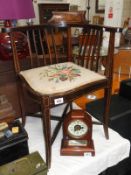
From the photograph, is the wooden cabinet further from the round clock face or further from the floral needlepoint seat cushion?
the round clock face

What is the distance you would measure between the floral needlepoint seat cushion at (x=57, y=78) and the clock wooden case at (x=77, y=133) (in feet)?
0.73

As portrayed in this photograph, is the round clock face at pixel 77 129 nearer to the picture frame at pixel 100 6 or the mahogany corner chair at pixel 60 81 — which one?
the mahogany corner chair at pixel 60 81

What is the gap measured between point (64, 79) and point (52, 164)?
461 mm

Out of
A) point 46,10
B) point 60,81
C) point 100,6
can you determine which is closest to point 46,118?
point 60,81

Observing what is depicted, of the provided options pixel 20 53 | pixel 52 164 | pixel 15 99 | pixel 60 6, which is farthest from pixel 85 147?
pixel 60 6

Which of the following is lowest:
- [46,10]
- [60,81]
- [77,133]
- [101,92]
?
[101,92]

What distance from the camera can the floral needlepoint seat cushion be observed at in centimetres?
86

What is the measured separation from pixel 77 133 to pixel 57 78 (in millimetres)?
340

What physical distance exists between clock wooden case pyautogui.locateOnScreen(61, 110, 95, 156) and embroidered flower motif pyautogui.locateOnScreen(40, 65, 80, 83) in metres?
0.23

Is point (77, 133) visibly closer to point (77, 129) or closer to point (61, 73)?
point (77, 129)

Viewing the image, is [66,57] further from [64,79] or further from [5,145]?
[5,145]

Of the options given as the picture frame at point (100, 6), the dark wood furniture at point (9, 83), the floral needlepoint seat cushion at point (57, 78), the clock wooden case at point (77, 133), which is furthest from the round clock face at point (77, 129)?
the picture frame at point (100, 6)

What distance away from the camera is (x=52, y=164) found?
1016 millimetres

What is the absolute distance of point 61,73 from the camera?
998 millimetres
